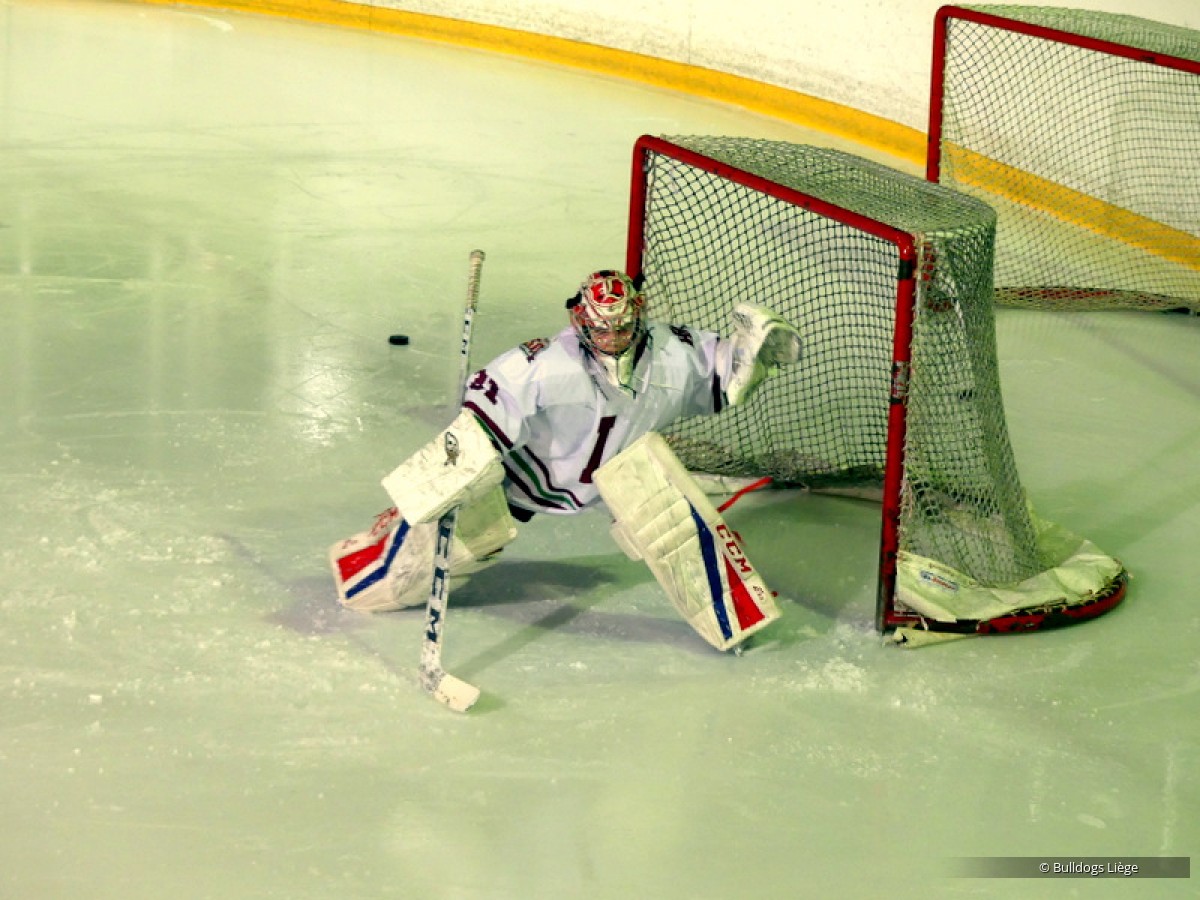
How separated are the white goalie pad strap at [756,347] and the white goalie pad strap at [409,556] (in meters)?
0.61

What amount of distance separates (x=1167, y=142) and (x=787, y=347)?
396cm

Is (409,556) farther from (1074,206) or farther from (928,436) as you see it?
(1074,206)

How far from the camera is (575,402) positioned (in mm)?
3834

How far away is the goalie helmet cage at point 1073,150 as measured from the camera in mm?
6859

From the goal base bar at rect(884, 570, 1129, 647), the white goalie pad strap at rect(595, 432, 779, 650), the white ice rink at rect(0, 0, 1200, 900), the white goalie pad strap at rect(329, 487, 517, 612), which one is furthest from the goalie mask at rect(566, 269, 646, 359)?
the goal base bar at rect(884, 570, 1129, 647)

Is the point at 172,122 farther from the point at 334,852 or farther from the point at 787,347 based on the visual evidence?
the point at 334,852

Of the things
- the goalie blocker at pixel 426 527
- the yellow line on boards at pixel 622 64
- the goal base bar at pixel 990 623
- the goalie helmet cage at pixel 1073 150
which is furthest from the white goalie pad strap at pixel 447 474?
the yellow line on boards at pixel 622 64

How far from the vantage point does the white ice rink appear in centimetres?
324

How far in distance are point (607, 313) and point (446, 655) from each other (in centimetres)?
88

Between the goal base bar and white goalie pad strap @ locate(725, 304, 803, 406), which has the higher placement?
white goalie pad strap @ locate(725, 304, 803, 406)

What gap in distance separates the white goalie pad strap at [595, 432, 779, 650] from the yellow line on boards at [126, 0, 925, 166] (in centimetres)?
530

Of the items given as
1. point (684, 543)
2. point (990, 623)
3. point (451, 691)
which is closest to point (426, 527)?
point (451, 691)

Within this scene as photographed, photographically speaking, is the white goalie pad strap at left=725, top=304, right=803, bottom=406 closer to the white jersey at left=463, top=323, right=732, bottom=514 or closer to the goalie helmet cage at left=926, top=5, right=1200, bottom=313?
the white jersey at left=463, top=323, right=732, bottom=514

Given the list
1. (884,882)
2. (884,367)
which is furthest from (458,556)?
(884,367)
